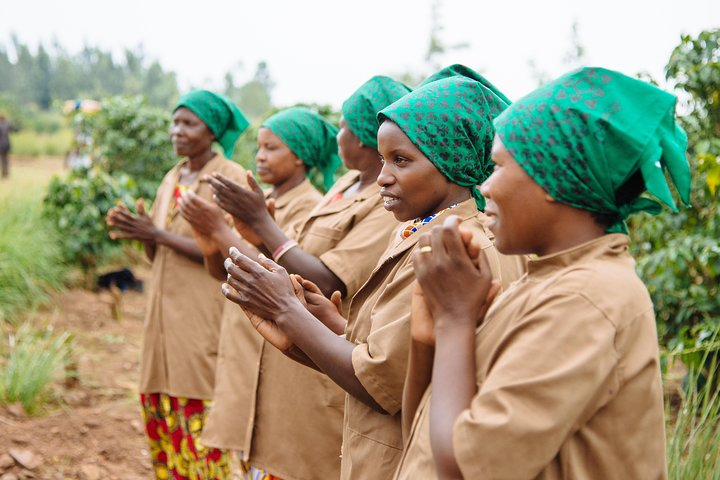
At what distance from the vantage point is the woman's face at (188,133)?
4164 millimetres

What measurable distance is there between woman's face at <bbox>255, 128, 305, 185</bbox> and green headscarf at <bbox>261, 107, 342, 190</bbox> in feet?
0.09

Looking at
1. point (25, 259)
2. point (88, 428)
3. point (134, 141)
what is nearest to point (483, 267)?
point (88, 428)

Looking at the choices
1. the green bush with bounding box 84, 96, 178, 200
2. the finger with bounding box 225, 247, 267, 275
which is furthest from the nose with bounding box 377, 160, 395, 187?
the green bush with bounding box 84, 96, 178, 200

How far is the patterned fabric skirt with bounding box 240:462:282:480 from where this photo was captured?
2.89 m

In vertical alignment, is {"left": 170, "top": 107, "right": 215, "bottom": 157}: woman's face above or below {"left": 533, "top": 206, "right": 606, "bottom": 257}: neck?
below

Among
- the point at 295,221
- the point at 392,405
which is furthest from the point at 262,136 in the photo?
the point at 392,405

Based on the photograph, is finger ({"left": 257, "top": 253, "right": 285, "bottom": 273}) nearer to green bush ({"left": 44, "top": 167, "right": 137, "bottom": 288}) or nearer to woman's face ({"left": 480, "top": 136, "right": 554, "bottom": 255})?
woman's face ({"left": 480, "top": 136, "right": 554, "bottom": 255})

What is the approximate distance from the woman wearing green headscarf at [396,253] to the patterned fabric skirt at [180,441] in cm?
206

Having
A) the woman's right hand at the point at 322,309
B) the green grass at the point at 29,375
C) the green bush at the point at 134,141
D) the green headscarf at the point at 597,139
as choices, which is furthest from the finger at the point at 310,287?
the green bush at the point at 134,141

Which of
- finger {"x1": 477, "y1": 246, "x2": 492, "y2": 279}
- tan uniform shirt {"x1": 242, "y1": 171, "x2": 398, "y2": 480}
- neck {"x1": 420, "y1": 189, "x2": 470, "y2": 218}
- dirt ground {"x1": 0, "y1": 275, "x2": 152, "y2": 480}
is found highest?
finger {"x1": 477, "y1": 246, "x2": 492, "y2": 279}

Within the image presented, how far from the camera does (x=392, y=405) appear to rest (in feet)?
6.05

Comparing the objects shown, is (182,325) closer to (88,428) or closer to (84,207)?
(88,428)

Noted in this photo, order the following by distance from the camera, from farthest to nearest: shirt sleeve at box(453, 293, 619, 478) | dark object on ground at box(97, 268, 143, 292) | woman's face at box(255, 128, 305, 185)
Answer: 1. dark object on ground at box(97, 268, 143, 292)
2. woman's face at box(255, 128, 305, 185)
3. shirt sleeve at box(453, 293, 619, 478)

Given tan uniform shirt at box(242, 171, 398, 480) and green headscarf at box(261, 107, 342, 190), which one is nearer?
tan uniform shirt at box(242, 171, 398, 480)
